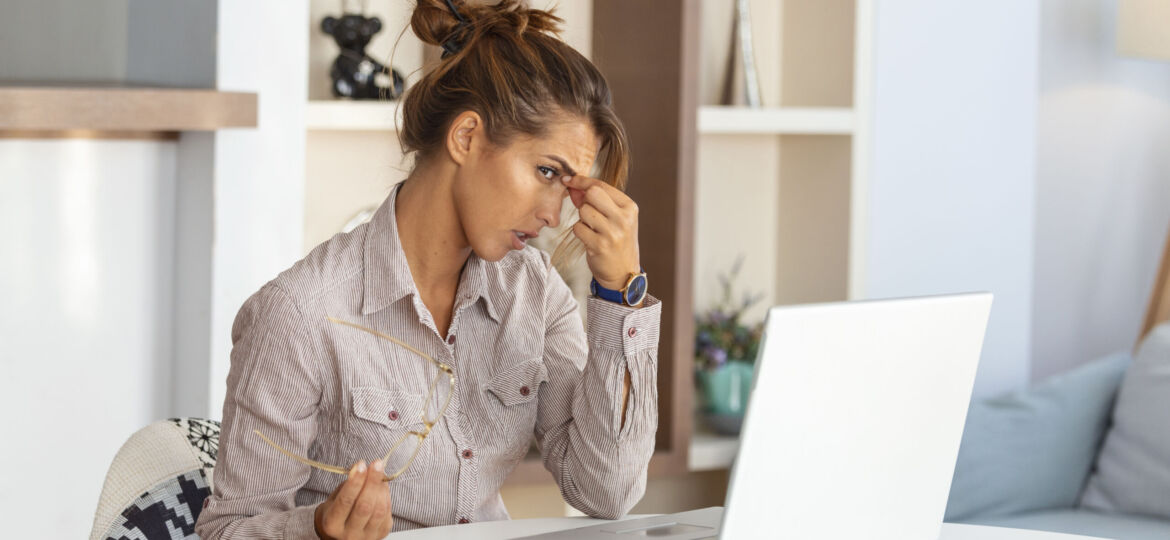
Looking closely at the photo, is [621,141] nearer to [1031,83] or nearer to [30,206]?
[30,206]

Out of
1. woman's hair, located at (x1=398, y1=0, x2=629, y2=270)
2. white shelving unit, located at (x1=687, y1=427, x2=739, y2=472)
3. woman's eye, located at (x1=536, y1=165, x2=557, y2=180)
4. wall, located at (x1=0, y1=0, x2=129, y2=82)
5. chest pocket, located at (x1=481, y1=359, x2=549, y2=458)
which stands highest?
wall, located at (x1=0, y1=0, x2=129, y2=82)

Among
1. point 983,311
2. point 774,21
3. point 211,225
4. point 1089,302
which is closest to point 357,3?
point 211,225

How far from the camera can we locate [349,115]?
96.7 inches

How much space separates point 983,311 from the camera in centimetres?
112

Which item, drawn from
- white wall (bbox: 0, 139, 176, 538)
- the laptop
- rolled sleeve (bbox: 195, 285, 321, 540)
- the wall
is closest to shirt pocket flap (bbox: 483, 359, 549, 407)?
rolled sleeve (bbox: 195, 285, 321, 540)

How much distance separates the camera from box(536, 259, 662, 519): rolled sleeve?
1377mm

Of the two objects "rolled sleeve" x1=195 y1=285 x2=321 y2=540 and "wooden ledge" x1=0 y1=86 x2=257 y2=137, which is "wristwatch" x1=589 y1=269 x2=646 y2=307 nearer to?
"rolled sleeve" x1=195 y1=285 x2=321 y2=540

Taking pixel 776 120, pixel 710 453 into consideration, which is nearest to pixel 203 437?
pixel 710 453

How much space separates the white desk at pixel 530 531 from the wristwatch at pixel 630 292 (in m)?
0.23

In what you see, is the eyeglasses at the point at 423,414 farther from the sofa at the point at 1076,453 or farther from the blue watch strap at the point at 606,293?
the sofa at the point at 1076,453

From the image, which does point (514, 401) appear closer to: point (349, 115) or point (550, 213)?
point (550, 213)

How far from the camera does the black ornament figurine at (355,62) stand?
247cm

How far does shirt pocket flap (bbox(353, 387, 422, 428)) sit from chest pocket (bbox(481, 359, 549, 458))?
4.1 inches

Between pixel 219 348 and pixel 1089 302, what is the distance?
2382mm
